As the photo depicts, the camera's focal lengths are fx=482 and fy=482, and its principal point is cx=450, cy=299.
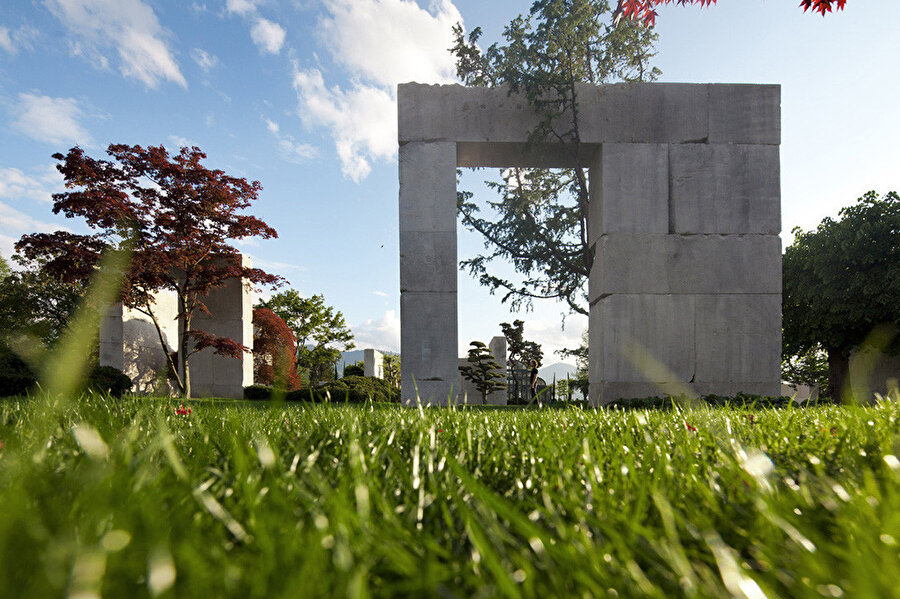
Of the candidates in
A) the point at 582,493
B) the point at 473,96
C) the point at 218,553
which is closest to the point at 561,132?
the point at 473,96

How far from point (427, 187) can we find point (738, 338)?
17.9ft

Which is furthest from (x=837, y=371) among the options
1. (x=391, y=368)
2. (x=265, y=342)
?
(x=391, y=368)

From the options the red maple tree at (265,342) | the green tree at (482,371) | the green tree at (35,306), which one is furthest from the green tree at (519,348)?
the green tree at (35,306)

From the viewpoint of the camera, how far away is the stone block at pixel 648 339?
7492mm

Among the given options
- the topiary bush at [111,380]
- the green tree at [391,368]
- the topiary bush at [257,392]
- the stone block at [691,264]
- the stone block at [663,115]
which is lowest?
the green tree at [391,368]

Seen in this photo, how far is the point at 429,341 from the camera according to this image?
25.0 ft

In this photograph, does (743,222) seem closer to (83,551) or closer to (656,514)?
(656,514)

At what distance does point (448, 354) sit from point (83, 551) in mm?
7045

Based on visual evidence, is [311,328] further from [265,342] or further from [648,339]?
[648,339]

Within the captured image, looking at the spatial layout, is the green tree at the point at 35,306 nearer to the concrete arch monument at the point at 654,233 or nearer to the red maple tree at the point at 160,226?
the red maple tree at the point at 160,226

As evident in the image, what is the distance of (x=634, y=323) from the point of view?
7570mm

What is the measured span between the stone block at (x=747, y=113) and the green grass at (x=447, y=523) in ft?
25.4

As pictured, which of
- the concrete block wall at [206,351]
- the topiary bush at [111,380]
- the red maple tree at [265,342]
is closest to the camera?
the topiary bush at [111,380]

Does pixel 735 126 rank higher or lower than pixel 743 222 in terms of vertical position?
higher
